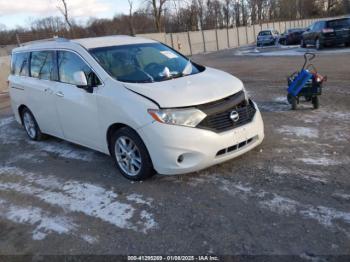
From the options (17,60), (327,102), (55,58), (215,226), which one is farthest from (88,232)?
(327,102)

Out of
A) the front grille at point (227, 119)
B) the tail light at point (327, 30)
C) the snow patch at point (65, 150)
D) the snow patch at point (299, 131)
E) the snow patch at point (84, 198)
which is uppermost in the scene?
the tail light at point (327, 30)

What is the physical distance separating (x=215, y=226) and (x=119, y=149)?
177 centimetres

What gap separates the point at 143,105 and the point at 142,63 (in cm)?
116

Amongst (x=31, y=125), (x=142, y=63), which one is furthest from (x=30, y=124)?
(x=142, y=63)

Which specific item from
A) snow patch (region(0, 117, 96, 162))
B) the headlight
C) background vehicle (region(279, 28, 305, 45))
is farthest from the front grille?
background vehicle (region(279, 28, 305, 45))

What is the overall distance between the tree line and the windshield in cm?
3300

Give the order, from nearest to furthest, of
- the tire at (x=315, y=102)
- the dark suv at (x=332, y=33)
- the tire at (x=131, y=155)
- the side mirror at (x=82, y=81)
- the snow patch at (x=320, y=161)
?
the tire at (x=131, y=155) → the snow patch at (x=320, y=161) → the side mirror at (x=82, y=81) → the tire at (x=315, y=102) → the dark suv at (x=332, y=33)

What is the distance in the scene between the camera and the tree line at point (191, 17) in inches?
1734

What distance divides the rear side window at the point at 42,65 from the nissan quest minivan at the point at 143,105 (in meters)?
0.02

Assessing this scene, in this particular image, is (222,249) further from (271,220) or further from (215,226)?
(271,220)

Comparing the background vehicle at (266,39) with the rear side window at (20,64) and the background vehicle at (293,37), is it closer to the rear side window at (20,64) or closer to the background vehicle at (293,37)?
the background vehicle at (293,37)

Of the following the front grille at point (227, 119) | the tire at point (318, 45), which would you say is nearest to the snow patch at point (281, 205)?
the front grille at point (227, 119)

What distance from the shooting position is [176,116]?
3.96 m

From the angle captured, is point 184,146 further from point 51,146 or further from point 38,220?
point 51,146
